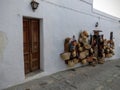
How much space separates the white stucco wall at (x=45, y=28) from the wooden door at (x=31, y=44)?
185mm

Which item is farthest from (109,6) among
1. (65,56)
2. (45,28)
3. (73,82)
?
(73,82)

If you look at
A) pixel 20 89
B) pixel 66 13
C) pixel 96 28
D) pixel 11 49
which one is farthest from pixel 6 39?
pixel 96 28

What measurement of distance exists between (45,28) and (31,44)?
70cm

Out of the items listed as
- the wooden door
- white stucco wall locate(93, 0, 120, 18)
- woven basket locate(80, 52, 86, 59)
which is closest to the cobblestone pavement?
the wooden door

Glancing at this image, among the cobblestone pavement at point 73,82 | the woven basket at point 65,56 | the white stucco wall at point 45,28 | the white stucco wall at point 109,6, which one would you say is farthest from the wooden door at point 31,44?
the white stucco wall at point 109,6

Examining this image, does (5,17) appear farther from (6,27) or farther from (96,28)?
(96,28)

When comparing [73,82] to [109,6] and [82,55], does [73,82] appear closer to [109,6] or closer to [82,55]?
[82,55]

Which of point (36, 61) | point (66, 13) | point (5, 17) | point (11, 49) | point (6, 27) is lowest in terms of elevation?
point (36, 61)

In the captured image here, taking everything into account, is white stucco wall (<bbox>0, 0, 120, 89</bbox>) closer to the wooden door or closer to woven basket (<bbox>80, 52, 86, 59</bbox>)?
the wooden door

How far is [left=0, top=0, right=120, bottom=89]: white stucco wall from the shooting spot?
3740 mm

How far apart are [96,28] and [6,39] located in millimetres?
5216

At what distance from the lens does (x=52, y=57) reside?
518cm

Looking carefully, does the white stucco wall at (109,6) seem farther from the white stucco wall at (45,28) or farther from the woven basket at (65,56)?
the woven basket at (65,56)

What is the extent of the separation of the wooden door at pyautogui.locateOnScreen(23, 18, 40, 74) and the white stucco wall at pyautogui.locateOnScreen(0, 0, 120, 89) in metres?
0.19
